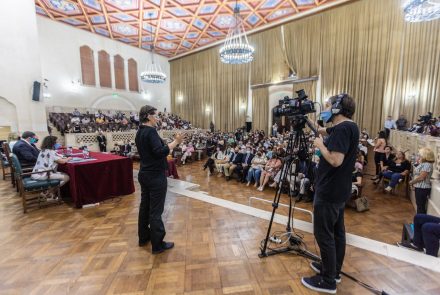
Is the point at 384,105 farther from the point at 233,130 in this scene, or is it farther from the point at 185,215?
the point at 185,215

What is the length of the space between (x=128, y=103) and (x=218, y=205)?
43.1 ft

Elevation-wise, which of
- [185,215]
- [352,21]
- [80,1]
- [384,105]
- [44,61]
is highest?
[80,1]

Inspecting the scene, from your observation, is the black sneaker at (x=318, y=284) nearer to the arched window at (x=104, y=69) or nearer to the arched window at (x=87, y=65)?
the arched window at (x=87, y=65)

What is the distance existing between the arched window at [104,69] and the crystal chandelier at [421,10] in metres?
14.2

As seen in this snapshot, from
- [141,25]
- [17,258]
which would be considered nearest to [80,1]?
[141,25]

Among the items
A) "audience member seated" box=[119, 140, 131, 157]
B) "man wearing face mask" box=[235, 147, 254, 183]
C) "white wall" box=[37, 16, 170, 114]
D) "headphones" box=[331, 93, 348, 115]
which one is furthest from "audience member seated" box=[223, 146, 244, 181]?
"white wall" box=[37, 16, 170, 114]

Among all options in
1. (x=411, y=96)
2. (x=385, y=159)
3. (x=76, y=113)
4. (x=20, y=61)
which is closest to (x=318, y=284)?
(x=385, y=159)

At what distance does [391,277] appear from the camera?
1.81m

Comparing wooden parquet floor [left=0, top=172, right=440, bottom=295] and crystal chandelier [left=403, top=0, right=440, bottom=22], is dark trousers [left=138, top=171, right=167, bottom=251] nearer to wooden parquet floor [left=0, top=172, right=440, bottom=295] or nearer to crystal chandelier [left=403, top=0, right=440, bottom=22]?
wooden parquet floor [left=0, top=172, right=440, bottom=295]


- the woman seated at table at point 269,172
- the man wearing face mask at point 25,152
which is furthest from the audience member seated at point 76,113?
the woman seated at table at point 269,172

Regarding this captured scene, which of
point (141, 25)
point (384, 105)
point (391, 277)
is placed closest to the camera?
point (391, 277)

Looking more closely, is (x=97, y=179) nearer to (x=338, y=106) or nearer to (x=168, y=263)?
(x=168, y=263)

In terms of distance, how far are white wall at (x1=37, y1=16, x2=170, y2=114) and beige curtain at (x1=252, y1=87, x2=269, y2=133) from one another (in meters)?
8.47

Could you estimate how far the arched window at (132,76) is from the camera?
47.5 ft
